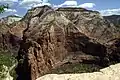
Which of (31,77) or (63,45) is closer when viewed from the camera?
(31,77)

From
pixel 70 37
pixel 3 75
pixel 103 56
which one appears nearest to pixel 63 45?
pixel 70 37

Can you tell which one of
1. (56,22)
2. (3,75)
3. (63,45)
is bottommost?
(63,45)

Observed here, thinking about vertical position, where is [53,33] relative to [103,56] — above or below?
above

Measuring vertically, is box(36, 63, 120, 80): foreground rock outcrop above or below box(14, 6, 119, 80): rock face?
above

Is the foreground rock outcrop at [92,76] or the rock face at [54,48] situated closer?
the foreground rock outcrop at [92,76]

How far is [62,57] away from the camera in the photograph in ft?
556

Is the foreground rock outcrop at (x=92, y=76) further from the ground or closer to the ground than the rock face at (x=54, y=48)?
further from the ground

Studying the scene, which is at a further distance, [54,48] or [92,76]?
[54,48]

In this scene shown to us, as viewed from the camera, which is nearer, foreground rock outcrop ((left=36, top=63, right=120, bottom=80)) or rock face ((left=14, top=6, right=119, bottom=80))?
foreground rock outcrop ((left=36, top=63, right=120, bottom=80))

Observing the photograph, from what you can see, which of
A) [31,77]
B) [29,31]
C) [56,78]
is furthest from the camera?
[29,31]

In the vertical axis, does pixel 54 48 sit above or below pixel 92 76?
below

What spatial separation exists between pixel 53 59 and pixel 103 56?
22820mm

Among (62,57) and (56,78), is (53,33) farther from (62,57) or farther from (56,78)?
(56,78)

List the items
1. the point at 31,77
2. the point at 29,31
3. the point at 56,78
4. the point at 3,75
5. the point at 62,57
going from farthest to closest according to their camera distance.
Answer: the point at 29,31
the point at 62,57
the point at 31,77
the point at 3,75
the point at 56,78
